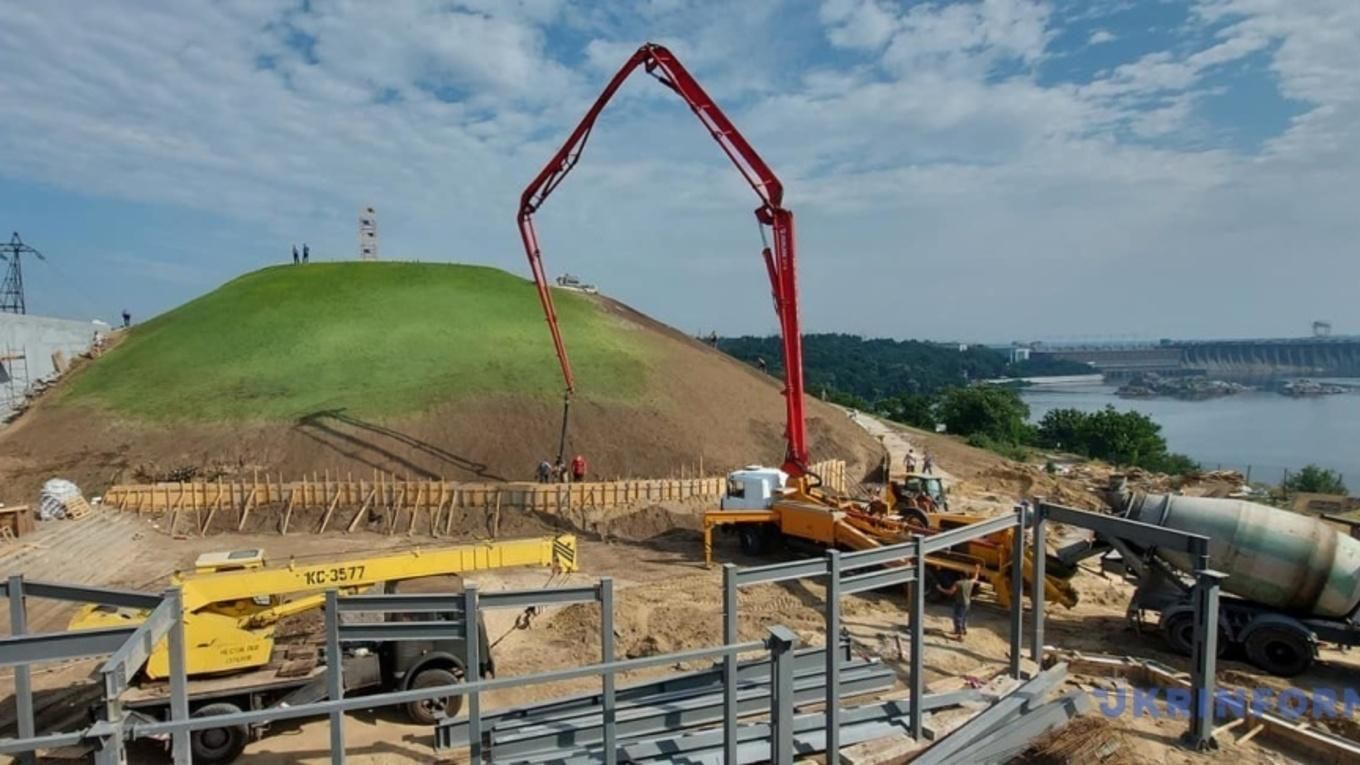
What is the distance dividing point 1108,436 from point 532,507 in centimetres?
5252

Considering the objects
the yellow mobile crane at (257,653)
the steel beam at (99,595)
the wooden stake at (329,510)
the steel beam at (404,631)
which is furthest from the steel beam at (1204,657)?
the wooden stake at (329,510)

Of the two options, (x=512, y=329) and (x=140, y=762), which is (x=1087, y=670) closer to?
(x=140, y=762)

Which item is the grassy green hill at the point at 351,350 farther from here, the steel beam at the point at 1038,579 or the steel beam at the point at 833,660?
the steel beam at the point at 833,660

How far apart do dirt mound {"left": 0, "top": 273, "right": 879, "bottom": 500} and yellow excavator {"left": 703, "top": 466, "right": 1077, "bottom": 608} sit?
735 centimetres

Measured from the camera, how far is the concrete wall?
33.4 m

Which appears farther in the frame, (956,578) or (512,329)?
(512,329)

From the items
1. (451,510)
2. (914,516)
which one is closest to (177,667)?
(914,516)

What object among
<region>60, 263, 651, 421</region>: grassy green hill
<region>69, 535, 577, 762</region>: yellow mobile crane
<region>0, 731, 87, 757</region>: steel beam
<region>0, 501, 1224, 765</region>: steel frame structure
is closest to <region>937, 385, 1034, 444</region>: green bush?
<region>60, 263, 651, 421</region>: grassy green hill

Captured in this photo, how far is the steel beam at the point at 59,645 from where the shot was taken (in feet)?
18.6

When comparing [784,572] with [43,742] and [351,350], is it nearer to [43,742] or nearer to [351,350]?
[43,742]

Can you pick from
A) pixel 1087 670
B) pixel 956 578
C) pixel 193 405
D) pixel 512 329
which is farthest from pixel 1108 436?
pixel 193 405

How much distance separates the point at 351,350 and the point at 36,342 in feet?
45.8

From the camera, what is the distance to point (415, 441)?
98.4ft

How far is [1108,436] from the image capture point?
200 feet
